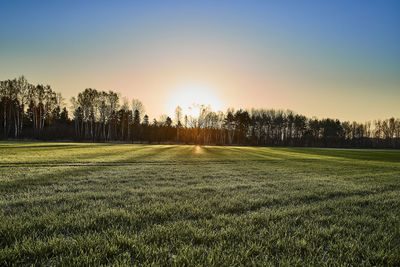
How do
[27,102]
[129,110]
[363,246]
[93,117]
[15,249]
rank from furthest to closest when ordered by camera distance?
[129,110], [93,117], [27,102], [363,246], [15,249]

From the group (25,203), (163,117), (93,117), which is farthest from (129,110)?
(25,203)

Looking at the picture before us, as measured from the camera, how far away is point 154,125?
311 ft

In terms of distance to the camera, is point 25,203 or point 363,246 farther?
point 25,203

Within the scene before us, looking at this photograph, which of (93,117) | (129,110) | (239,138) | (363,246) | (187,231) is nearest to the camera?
(363,246)

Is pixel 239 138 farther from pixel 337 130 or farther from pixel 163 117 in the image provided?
pixel 337 130

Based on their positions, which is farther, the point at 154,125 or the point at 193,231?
the point at 154,125

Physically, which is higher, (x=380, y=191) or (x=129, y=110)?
(x=129, y=110)

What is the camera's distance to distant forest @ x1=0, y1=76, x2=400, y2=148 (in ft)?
182

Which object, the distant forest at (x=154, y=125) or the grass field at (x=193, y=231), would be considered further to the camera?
the distant forest at (x=154, y=125)

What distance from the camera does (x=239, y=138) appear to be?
91125 millimetres

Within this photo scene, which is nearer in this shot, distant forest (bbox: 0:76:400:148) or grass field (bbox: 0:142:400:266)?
grass field (bbox: 0:142:400:266)

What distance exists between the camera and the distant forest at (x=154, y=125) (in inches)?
2183

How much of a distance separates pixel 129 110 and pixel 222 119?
45.7 m

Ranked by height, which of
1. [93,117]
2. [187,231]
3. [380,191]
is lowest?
[380,191]
